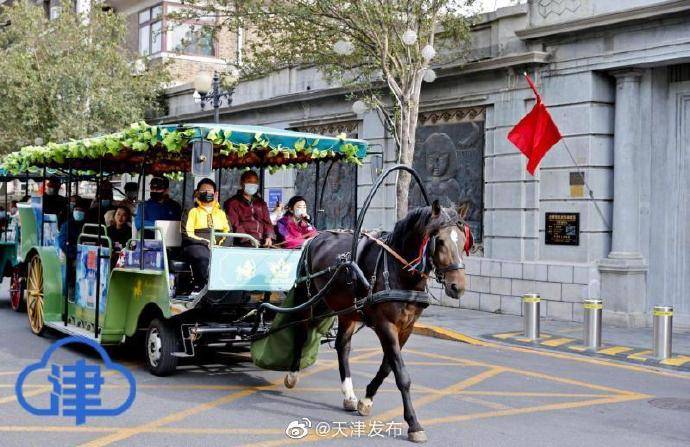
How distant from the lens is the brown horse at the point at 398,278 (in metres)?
6.73

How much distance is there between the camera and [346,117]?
20.6 metres

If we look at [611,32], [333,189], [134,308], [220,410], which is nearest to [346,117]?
[333,189]

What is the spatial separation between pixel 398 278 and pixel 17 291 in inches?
391

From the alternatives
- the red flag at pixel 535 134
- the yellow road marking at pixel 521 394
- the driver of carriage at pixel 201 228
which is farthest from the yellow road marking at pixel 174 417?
the red flag at pixel 535 134

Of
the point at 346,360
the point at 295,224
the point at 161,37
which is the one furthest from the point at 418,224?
the point at 161,37

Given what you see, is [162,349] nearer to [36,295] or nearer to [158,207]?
[158,207]

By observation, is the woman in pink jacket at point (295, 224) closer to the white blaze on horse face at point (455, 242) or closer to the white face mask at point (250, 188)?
the white face mask at point (250, 188)

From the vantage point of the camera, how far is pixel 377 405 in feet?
26.3

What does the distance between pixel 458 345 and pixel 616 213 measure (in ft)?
14.2

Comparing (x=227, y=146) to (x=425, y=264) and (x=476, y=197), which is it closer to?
(x=425, y=264)

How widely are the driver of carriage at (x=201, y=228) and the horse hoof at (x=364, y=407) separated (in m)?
2.41

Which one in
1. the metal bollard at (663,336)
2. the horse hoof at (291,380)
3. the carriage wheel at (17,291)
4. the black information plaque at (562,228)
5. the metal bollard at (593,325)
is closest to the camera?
the horse hoof at (291,380)

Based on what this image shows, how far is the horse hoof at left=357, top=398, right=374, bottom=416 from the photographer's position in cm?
752

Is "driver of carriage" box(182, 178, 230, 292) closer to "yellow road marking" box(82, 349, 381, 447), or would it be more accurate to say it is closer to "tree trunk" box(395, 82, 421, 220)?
"yellow road marking" box(82, 349, 381, 447)
